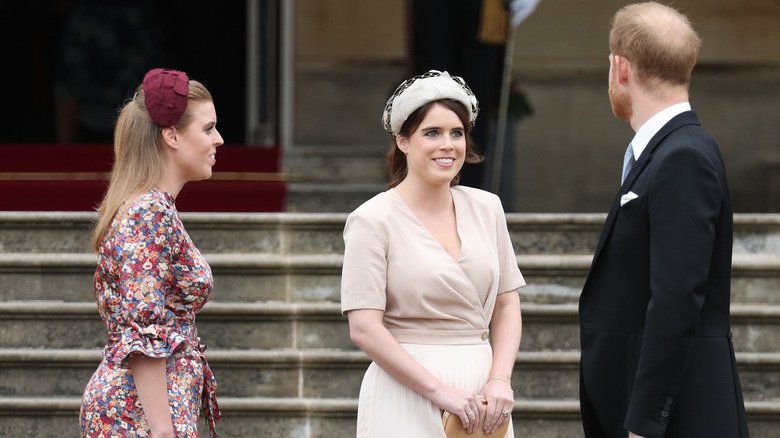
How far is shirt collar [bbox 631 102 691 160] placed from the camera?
9.30 feet

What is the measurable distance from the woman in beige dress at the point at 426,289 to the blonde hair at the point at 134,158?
1.79 ft

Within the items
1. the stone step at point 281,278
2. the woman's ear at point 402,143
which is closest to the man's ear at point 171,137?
the woman's ear at point 402,143

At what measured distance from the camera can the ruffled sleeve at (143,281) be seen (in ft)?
9.26

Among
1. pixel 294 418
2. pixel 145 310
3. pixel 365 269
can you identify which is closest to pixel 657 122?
pixel 365 269

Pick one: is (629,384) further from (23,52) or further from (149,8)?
(23,52)

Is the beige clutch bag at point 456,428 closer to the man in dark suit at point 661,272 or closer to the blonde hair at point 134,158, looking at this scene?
the man in dark suit at point 661,272

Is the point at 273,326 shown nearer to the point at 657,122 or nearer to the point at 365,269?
the point at 365,269

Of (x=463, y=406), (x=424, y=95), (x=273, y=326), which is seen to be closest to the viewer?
(x=463, y=406)

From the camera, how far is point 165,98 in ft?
9.73

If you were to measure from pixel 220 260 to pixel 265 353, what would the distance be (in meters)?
0.48

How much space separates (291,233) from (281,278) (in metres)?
0.25

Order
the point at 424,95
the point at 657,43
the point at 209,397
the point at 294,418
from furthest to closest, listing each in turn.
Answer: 1. the point at 294,418
2. the point at 209,397
3. the point at 424,95
4. the point at 657,43

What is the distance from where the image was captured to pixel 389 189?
3.23 meters

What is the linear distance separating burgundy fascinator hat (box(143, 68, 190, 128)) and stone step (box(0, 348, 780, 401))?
2.02m
